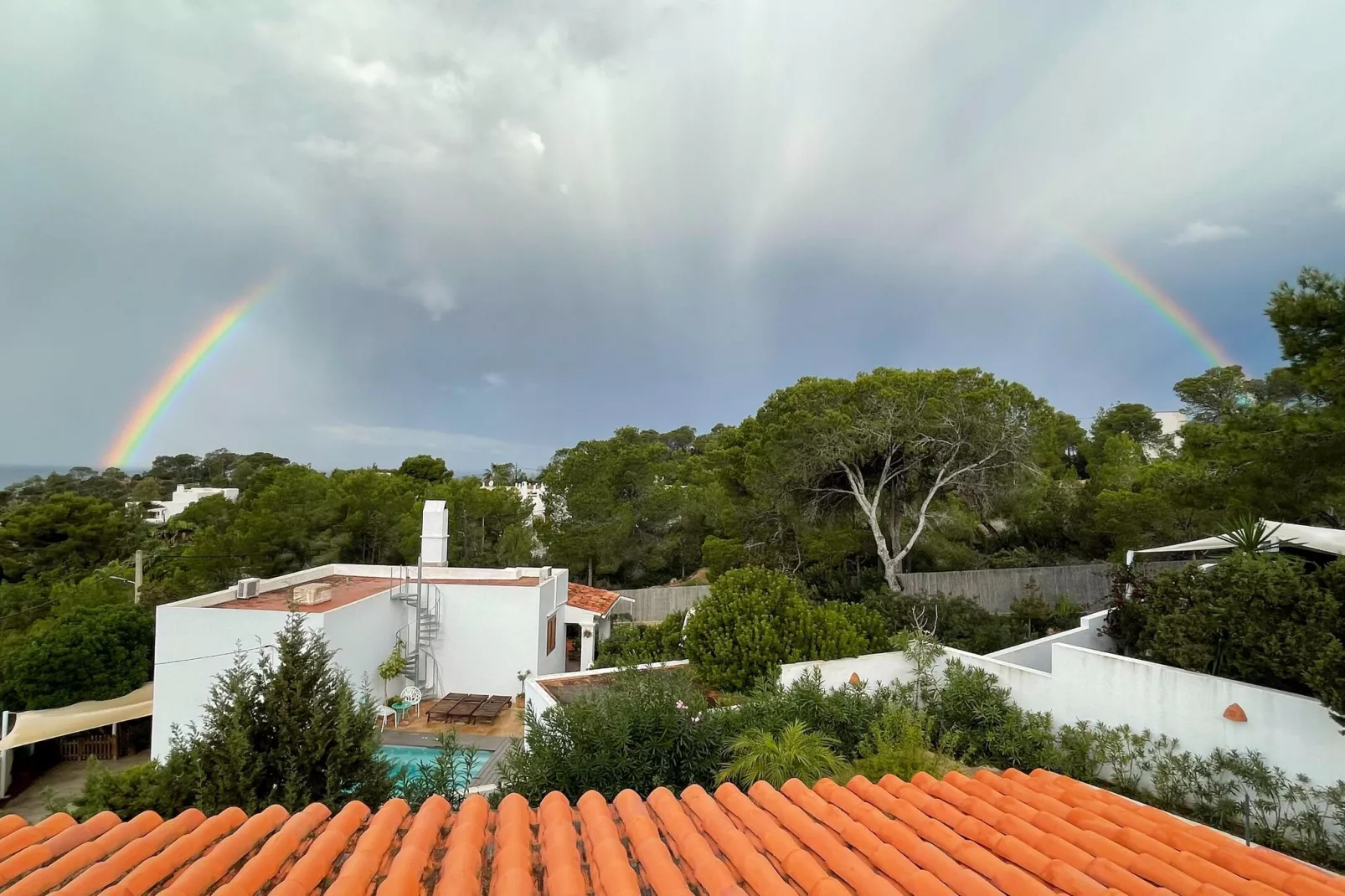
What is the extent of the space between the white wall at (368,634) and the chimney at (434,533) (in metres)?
2.34

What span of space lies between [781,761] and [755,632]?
184 inches

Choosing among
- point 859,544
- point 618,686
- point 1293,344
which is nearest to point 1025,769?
point 618,686

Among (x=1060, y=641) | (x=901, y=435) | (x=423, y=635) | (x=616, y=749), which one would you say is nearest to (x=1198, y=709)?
(x=1060, y=641)

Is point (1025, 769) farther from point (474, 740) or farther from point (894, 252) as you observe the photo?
point (894, 252)

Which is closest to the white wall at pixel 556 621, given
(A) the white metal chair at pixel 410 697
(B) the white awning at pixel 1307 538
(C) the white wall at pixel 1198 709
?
(A) the white metal chair at pixel 410 697

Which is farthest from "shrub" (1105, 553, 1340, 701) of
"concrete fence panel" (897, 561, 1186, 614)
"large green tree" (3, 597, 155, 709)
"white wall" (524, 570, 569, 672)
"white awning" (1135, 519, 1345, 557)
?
"large green tree" (3, 597, 155, 709)

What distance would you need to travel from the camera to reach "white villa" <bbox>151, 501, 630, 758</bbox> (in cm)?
1316

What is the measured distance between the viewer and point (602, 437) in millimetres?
29875

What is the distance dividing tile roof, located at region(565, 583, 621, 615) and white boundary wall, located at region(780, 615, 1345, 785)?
1073 cm

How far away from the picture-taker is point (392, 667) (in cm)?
1530

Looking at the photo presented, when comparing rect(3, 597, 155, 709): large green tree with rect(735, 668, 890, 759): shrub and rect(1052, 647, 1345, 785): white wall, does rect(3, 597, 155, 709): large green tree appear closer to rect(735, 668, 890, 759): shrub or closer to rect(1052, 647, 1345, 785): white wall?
rect(735, 668, 890, 759): shrub

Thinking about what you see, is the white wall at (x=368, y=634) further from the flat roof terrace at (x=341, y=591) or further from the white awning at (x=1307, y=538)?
the white awning at (x=1307, y=538)

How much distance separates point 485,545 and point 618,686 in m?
22.1

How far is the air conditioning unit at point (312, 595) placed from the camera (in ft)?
47.2
